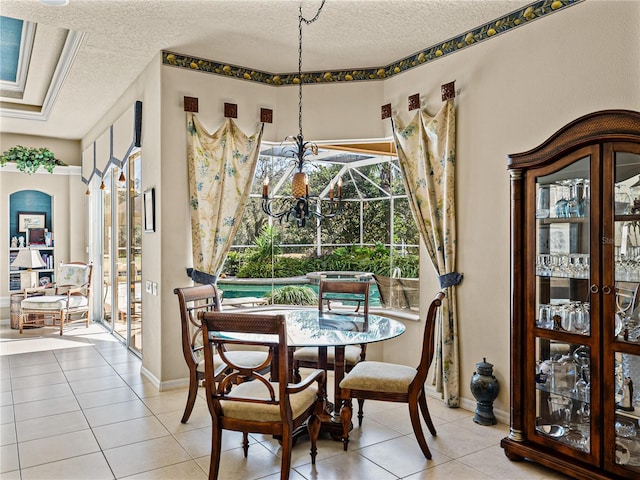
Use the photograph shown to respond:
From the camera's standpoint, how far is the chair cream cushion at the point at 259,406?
244cm

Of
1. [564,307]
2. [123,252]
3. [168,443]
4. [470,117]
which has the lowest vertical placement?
[168,443]

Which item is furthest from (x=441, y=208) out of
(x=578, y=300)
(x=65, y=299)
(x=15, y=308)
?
(x=15, y=308)

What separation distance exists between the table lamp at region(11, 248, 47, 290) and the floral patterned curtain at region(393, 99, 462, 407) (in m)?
5.81

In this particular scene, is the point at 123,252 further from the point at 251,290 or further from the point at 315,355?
the point at 315,355

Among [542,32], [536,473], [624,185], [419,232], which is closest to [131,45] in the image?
[419,232]

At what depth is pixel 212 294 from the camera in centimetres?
388

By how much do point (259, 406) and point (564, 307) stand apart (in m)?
1.81

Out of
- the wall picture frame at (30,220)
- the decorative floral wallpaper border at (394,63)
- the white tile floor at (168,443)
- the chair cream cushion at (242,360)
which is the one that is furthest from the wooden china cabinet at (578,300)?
the wall picture frame at (30,220)

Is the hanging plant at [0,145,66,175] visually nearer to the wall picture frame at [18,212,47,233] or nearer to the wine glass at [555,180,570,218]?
the wall picture frame at [18,212,47,233]

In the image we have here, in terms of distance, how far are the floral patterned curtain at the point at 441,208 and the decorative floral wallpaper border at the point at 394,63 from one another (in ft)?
1.67

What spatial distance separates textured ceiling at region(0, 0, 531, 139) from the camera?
3.42m

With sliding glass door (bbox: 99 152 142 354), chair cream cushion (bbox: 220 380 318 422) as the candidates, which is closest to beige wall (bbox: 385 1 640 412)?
chair cream cushion (bbox: 220 380 318 422)

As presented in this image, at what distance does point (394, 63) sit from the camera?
4.55 metres

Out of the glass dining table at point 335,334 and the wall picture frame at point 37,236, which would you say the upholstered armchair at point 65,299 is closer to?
the wall picture frame at point 37,236
